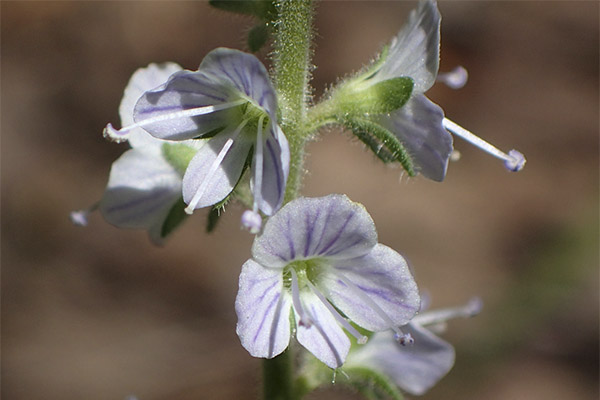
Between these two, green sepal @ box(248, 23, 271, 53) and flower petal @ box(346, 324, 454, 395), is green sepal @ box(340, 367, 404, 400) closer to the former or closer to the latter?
flower petal @ box(346, 324, 454, 395)

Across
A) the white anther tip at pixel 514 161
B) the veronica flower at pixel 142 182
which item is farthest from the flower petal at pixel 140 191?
the white anther tip at pixel 514 161

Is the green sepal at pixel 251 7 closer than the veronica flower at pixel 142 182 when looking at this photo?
Yes

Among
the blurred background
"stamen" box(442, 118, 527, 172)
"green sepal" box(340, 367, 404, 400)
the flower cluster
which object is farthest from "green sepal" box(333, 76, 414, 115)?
the blurred background

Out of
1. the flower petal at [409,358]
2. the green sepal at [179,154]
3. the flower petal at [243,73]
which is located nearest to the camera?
the flower petal at [243,73]

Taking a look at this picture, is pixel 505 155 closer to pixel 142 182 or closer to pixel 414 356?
pixel 414 356

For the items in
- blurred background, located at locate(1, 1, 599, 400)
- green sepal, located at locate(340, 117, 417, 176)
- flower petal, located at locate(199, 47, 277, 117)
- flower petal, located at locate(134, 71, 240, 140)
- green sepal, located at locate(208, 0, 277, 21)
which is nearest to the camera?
flower petal, located at locate(199, 47, 277, 117)

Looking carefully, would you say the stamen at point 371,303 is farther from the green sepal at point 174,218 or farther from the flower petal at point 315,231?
the green sepal at point 174,218
